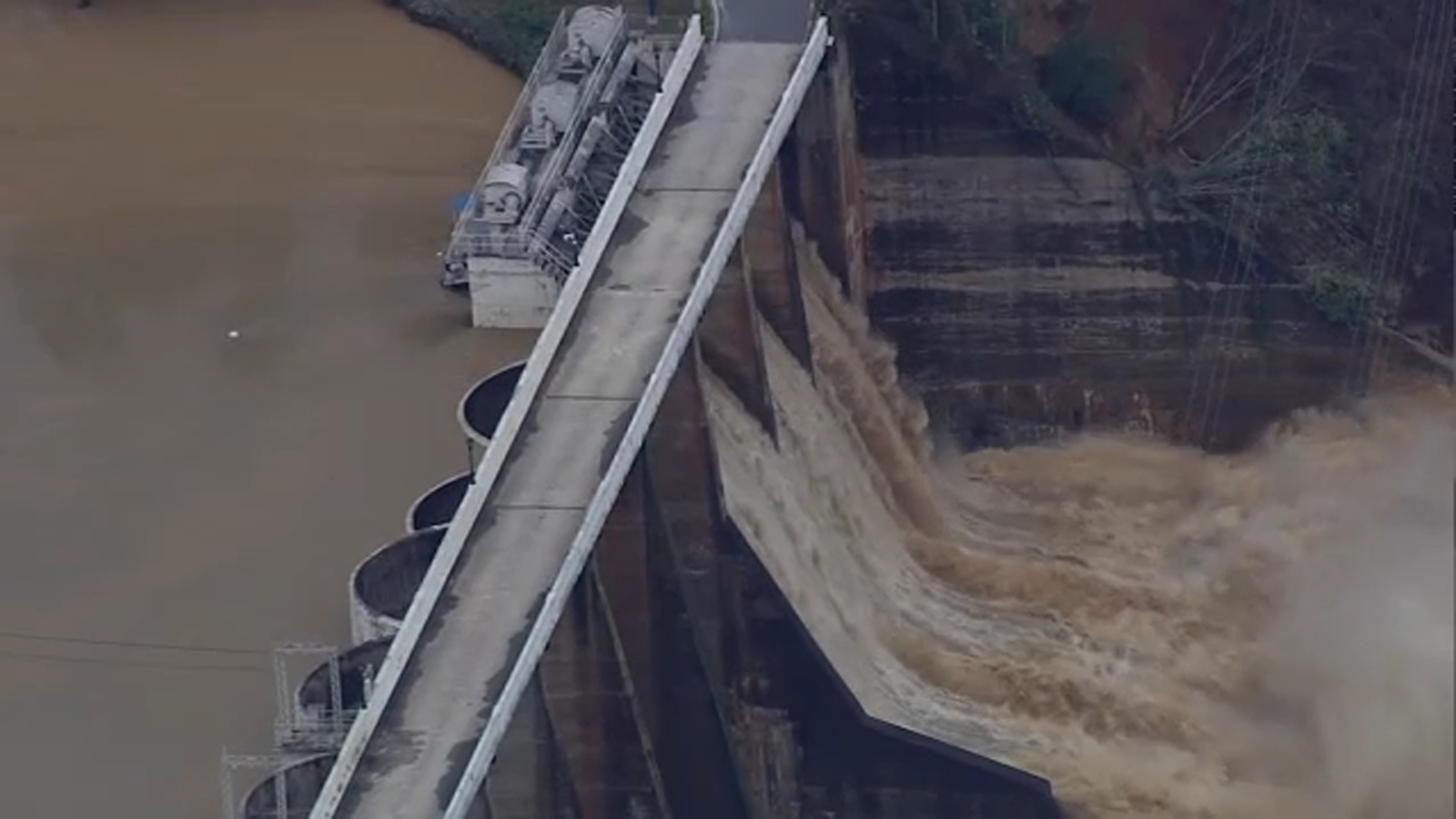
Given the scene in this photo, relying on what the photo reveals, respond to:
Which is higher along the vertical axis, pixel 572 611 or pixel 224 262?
pixel 572 611

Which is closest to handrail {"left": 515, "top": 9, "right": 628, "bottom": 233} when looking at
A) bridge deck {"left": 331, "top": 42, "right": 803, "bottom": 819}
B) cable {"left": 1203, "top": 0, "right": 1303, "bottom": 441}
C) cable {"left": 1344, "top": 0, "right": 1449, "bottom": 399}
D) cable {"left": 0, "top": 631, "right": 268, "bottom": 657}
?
bridge deck {"left": 331, "top": 42, "right": 803, "bottom": 819}

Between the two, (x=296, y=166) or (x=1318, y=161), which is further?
(x=296, y=166)

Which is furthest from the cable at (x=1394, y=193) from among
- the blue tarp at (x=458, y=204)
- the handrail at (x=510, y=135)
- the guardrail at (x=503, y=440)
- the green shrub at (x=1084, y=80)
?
the blue tarp at (x=458, y=204)

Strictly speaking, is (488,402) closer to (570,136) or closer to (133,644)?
(133,644)

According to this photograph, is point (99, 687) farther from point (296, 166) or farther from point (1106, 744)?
point (296, 166)

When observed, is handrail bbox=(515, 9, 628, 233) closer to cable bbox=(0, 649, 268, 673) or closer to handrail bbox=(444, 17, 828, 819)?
handrail bbox=(444, 17, 828, 819)

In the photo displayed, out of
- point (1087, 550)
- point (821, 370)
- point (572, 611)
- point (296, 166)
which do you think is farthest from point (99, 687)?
point (296, 166)

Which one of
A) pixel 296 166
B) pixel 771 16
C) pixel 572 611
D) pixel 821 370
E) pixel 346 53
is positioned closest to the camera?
pixel 572 611
